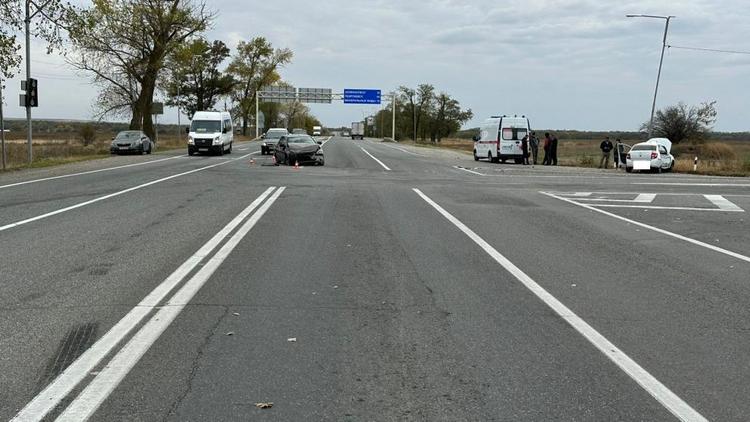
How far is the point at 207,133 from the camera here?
4084 cm

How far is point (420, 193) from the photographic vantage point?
1839 cm

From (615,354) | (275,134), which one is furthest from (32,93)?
(615,354)

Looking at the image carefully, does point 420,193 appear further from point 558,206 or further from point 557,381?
point 557,381

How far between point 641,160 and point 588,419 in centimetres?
2982

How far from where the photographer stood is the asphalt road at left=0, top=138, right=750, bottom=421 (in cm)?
416

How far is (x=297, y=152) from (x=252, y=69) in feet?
241

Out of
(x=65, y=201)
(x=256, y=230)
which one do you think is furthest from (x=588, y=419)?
(x=65, y=201)

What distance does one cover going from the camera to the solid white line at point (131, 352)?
3.95 meters

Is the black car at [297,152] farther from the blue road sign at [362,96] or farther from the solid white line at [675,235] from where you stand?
the blue road sign at [362,96]

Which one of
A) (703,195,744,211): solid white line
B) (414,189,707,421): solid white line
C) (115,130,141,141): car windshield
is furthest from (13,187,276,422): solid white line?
(115,130,141,141): car windshield

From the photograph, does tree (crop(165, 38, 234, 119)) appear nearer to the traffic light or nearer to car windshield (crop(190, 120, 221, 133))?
car windshield (crop(190, 120, 221, 133))

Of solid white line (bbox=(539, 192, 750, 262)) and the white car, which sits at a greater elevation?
the white car

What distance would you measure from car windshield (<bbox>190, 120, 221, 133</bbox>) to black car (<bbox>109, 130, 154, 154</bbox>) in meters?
3.78

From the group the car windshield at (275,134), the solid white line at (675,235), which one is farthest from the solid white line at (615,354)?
the car windshield at (275,134)
